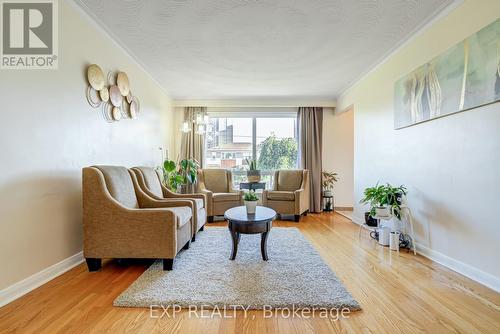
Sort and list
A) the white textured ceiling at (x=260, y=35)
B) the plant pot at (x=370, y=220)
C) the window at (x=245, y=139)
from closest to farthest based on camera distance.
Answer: the white textured ceiling at (x=260, y=35)
the plant pot at (x=370, y=220)
the window at (x=245, y=139)

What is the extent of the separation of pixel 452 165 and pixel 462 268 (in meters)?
0.93

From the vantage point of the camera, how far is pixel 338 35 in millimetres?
2744

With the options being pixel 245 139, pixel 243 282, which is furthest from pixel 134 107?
pixel 243 282

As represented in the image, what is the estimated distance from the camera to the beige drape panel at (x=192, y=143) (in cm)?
534

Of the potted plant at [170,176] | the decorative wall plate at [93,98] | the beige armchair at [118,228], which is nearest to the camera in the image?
the beige armchair at [118,228]

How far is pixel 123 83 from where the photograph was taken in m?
3.07

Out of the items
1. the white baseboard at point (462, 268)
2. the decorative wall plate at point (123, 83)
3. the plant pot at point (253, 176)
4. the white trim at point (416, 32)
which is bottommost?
the white baseboard at point (462, 268)

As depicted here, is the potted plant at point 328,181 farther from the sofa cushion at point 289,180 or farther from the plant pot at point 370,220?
the plant pot at point 370,220

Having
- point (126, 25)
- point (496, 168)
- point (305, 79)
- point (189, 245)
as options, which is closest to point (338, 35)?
point (305, 79)

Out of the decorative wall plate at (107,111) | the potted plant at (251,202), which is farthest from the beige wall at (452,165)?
the decorative wall plate at (107,111)

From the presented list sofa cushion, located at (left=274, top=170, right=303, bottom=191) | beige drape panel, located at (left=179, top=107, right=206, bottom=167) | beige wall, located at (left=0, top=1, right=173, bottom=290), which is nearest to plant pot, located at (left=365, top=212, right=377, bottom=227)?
sofa cushion, located at (left=274, top=170, right=303, bottom=191)

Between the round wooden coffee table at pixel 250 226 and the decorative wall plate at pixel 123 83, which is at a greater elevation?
the decorative wall plate at pixel 123 83

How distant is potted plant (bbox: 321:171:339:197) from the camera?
5.31 meters

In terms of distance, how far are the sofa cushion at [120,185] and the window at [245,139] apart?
300 centimetres
